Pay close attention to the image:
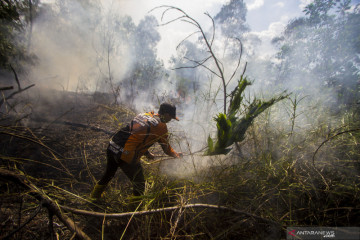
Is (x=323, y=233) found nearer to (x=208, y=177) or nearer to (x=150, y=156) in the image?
(x=208, y=177)

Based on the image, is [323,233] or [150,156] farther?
[150,156]

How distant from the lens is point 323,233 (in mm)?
1314

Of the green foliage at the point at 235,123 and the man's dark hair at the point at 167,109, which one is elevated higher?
the man's dark hair at the point at 167,109

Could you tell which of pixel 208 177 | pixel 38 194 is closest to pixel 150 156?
pixel 208 177

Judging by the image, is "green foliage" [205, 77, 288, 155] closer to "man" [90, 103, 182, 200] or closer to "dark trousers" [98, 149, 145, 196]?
"man" [90, 103, 182, 200]

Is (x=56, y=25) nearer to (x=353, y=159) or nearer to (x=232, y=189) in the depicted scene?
(x=232, y=189)

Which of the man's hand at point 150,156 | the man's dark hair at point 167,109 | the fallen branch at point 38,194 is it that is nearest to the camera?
the fallen branch at point 38,194

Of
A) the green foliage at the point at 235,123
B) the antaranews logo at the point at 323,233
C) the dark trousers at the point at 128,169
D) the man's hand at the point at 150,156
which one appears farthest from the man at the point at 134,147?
the antaranews logo at the point at 323,233

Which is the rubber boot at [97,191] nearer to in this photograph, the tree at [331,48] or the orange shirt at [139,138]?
the orange shirt at [139,138]

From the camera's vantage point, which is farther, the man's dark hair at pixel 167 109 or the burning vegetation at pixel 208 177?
the man's dark hair at pixel 167 109

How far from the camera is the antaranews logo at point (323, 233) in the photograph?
4.05ft

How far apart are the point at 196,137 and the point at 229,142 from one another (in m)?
1.87

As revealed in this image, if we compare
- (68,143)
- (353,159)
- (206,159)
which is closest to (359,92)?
(353,159)

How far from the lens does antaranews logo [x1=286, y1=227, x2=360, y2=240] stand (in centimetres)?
124
